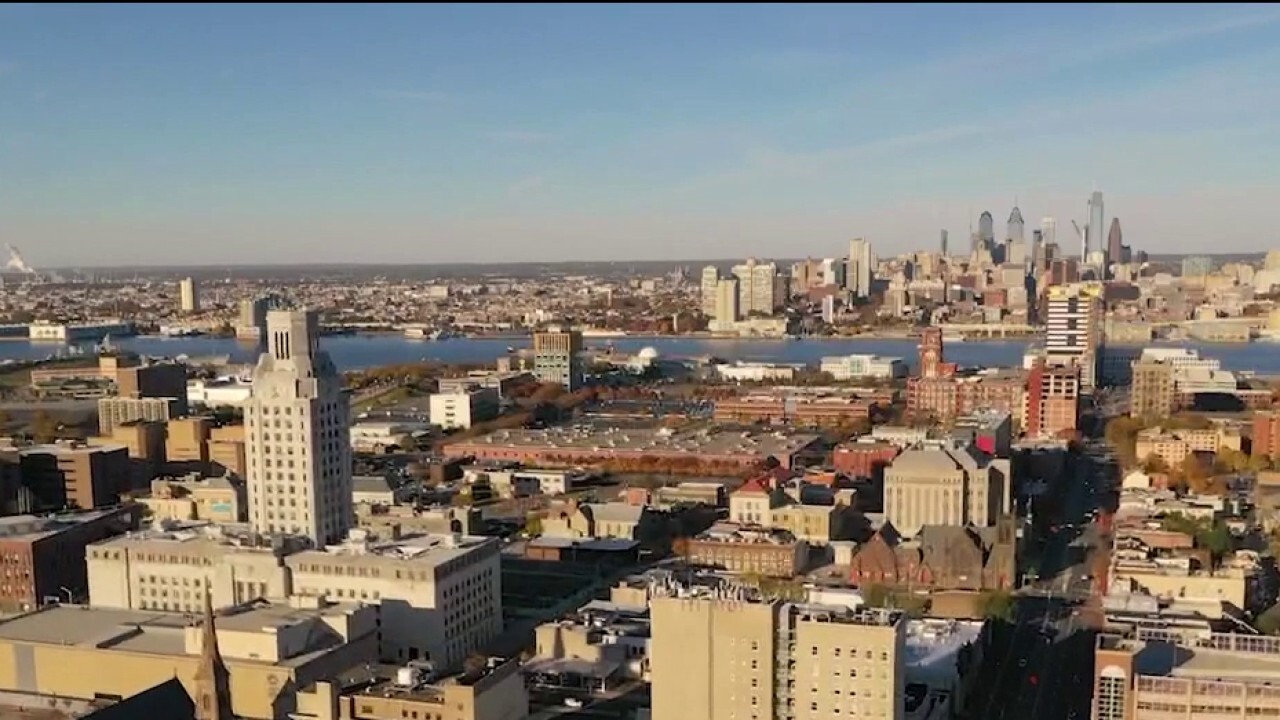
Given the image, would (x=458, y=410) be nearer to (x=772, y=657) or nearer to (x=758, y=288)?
(x=772, y=657)

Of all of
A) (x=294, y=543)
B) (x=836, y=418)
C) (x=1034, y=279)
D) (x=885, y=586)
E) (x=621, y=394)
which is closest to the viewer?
(x=294, y=543)

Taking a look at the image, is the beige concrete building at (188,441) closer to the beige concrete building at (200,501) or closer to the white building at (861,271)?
the beige concrete building at (200,501)

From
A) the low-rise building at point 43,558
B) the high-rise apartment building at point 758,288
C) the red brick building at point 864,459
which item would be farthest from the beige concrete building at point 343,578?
the high-rise apartment building at point 758,288

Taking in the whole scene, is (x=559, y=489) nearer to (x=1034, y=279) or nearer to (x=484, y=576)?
(x=484, y=576)

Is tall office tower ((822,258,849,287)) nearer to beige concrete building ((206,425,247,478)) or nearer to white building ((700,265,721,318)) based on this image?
white building ((700,265,721,318))

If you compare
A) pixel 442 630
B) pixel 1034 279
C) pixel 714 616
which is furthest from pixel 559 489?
pixel 1034 279

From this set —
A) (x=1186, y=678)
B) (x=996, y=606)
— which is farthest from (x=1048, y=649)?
(x=1186, y=678)
